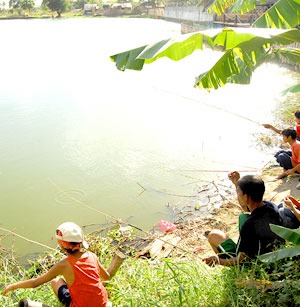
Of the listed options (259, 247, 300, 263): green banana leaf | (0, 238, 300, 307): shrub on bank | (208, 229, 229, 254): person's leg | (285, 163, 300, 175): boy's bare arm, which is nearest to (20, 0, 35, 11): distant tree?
(285, 163, 300, 175): boy's bare arm

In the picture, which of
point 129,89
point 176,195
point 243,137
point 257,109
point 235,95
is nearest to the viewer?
point 176,195

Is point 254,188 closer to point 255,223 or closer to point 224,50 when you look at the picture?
point 255,223

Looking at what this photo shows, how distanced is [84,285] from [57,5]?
→ 63571mm

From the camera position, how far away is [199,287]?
88.8 inches

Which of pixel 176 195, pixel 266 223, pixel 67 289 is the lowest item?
pixel 176 195

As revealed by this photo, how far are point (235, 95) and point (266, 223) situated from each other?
772 centimetres

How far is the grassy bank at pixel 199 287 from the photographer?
1.99m

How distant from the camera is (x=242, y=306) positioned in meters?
2.04

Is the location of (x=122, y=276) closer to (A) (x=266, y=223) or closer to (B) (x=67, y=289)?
(B) (x=67, y=289)

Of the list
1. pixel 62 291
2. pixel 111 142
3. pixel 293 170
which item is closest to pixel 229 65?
pixel 293 170

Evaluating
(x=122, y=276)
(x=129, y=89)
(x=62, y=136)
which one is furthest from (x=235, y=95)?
(x=122, y=276)

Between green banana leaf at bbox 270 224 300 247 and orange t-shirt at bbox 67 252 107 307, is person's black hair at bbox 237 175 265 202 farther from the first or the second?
orange t-shirt at bbox 67 252 107 307

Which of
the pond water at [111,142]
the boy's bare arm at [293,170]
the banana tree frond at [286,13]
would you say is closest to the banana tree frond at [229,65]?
the banana tree frond at [286,13]

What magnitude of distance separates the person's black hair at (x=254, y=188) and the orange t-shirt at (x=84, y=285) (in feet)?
3.44
